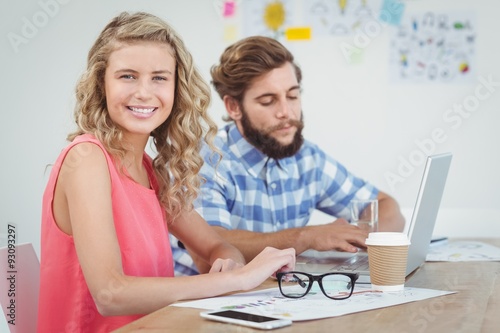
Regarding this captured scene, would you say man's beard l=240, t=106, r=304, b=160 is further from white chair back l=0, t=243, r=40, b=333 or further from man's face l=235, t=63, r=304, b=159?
white chair back l=0, t=243, r=40, b=333

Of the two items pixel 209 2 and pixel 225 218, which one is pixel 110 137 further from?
pixel 209 2

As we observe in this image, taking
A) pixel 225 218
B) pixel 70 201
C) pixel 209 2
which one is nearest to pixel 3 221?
pixel 209 2

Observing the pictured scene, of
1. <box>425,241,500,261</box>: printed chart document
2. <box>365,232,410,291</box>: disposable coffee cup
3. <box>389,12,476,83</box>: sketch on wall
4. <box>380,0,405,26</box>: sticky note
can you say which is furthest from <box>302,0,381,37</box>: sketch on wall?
<box>365,232,410,291</box>: disposable coffee cup

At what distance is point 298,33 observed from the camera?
13.3 feet

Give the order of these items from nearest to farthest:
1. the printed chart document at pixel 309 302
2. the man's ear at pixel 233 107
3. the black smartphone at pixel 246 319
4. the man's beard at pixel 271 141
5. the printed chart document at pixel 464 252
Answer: the black smartphone at pixel 246 319 < the printed chart document at pixel 309 302 < the printed chart document at pixel 464 252 < the man's beard at pixel 271 141 < the man's ear at pixel 233 107

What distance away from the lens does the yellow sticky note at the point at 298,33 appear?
4047 millimetres

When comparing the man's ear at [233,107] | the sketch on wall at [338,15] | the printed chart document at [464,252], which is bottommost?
the printed chart document at [464,252]

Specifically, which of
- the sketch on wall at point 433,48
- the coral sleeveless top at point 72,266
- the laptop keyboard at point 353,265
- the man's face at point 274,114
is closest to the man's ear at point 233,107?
the man's face at point 274,114

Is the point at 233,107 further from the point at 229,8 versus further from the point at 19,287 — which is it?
the point at 229,8

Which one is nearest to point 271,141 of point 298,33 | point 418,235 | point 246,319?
point 418,235

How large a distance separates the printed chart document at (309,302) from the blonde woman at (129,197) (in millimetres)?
47

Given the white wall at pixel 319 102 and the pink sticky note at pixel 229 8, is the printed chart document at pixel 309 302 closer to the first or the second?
the white wall at pixel 319 102

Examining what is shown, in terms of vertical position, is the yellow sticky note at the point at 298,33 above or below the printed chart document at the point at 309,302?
above

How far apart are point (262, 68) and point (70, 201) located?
130cm
